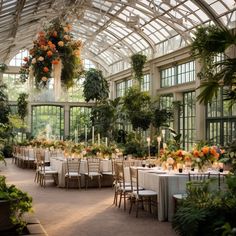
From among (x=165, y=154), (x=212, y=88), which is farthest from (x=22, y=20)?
(x=212, y=88)

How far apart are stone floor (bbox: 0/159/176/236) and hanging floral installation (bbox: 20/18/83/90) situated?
2.08 m

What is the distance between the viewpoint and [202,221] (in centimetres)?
458

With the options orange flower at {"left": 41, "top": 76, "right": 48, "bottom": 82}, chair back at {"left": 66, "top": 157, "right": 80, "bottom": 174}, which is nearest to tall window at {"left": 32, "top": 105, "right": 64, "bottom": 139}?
chair back at {"left": 66, "top": 157, "right": 80, "bottom": 174}

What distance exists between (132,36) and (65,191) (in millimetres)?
12592

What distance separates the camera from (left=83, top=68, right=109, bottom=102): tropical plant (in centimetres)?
1511

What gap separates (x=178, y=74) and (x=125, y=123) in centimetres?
636

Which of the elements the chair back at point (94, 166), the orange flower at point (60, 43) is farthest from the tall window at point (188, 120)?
the orange flower at point (60, 43)

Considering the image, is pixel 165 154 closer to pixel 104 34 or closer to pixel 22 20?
pixel 22 20

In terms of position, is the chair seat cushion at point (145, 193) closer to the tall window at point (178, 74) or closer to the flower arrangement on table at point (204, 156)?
the flower arrangement on table at point (204, 156)

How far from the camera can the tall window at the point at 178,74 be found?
54.1 feet

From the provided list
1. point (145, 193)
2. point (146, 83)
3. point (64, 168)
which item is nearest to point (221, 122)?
point (64, 168)

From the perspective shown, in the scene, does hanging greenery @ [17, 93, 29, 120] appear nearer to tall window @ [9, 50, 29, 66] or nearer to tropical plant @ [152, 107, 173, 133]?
tall window @ [9, 50, 29, 66]

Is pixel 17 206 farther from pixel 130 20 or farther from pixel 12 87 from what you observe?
pixel 12 87

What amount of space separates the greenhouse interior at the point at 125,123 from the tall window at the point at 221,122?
0.05 metres
